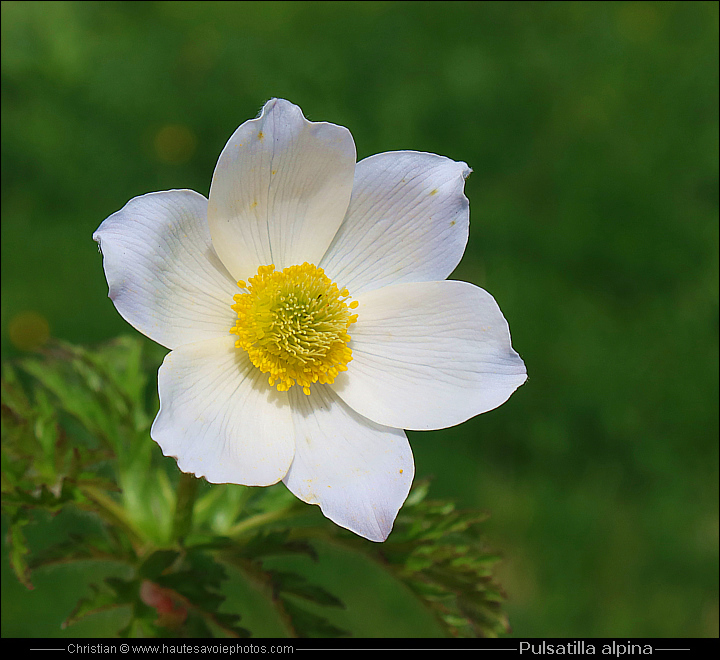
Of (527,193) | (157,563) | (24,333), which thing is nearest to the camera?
(157,563)

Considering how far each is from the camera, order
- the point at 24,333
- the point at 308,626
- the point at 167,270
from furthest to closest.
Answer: the point at 24,333
the point at 308,626
the point at 167,270

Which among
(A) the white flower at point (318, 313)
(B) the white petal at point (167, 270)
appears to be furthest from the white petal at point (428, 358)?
(B) the white petal at point (167, 270)

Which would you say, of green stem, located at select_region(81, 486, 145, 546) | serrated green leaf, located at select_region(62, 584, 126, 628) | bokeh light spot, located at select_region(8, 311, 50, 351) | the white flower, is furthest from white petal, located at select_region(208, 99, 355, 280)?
bokeh light spot, located at select_region(8, 311, 50, 351)

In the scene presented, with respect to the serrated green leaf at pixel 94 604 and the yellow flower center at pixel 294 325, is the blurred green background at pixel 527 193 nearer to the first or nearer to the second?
the serrated green leaf at pixel 94 604

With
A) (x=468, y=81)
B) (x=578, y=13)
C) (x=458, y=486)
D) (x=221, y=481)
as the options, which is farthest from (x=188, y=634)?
(x=578, y=13)

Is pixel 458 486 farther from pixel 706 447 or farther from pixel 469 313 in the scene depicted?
pixel 469 313

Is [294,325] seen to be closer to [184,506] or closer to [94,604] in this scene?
[184,506]

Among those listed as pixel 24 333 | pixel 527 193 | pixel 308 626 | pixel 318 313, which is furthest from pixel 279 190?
pixel 527 193
